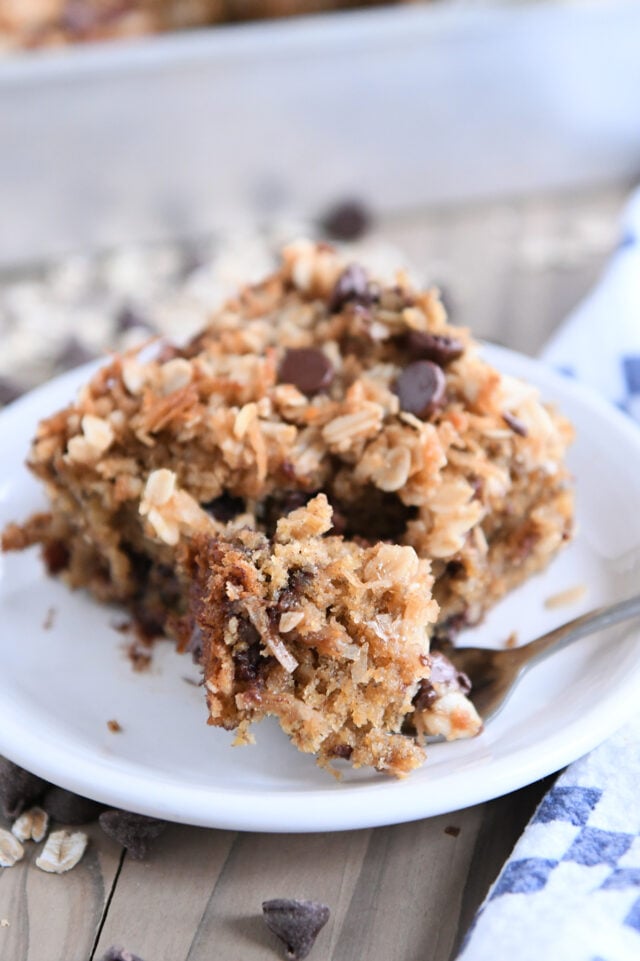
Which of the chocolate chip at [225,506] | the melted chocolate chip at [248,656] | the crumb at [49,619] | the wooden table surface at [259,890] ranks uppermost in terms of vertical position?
the melted chocolate chip at [248,656]

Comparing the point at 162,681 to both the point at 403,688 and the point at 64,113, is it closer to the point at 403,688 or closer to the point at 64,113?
the point at 403,688

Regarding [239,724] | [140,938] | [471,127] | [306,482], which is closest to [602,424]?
[306,482]

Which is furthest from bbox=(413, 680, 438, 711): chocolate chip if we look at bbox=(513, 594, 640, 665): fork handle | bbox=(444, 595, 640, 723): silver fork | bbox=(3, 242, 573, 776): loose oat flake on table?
bbox=(513, 594, 640, 665): fork handle

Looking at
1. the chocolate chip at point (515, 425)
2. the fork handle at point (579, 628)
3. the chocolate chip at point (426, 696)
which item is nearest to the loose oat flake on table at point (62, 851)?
the chocolate chip at point (426, 696)

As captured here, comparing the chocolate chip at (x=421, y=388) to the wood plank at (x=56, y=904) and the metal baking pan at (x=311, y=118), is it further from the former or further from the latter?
the metal baking pan at (x=311, y=118)

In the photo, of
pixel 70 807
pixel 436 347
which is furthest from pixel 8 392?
pixel 70 807

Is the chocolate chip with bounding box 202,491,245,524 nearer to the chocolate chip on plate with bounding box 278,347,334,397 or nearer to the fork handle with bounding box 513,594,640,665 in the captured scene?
the chocolate chip on plate with bounding box 278,347,334,397
